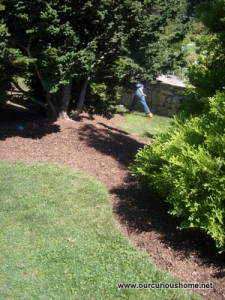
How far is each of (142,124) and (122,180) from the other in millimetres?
5098

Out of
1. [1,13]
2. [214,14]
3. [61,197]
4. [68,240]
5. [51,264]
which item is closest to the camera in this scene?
[51,264]

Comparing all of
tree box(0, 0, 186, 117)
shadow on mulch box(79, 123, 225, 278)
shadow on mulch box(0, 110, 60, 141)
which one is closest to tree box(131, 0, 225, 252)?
shadow on mulch box(79, 123, 225, 278)

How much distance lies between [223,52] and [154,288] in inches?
113

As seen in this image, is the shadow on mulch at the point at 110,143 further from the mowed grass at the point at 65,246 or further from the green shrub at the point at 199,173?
the green shrub at the point at 199,173

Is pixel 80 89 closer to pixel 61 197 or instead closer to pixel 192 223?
pixel 61 197

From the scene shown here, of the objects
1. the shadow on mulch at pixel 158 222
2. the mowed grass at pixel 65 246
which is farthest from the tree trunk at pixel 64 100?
the mowed grass at pixel 65 246

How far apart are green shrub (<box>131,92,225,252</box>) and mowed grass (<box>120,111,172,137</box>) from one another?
15.4 feet

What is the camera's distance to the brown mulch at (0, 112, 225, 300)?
3.60 m

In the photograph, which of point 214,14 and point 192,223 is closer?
point 192,223

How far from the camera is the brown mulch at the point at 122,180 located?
360 cm

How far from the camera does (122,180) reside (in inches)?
206

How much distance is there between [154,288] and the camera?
340 centimetres

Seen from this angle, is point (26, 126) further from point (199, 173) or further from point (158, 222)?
point (199, 173)

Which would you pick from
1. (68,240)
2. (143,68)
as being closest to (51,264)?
(68,240)
